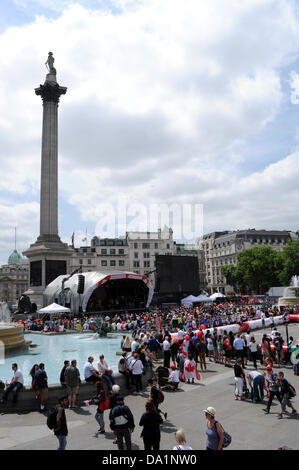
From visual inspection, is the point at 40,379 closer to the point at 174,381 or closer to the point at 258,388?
the point at 174,381

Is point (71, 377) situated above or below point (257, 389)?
above

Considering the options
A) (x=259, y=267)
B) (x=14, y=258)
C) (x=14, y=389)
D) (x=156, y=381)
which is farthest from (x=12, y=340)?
(x=14, y=258)

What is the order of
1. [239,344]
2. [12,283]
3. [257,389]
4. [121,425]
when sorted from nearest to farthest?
[121,425]
[257,389]
[239,344]
[12,283]

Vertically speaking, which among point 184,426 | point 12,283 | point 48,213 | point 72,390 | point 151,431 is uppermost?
point 48,213

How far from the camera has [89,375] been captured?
1212 centimetres

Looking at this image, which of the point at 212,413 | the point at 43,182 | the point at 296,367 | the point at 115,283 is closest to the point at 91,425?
the point at 212,413

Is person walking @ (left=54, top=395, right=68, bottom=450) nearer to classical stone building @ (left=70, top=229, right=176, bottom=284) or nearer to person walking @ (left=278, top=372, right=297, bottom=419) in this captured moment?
person walking @ (left=278, top=372, right=297, bottom=419)

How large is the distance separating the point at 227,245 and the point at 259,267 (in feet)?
110

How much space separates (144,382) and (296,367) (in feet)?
19.5

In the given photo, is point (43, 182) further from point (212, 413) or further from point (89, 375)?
point (212, 413)

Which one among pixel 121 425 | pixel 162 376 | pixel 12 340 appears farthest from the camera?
pixel 12 340

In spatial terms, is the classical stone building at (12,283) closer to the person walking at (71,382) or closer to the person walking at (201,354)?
the person walking at (201,354)

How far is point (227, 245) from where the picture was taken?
5039 inches

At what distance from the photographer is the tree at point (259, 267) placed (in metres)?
94.9
